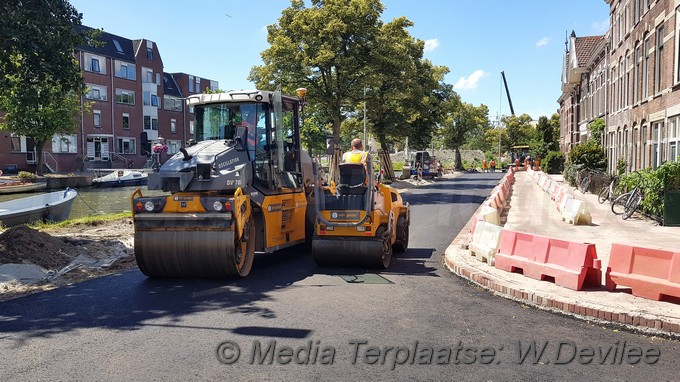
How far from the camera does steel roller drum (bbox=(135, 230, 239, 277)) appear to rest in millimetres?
8141

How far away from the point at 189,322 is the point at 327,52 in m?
20.9

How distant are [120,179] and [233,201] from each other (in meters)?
38.3

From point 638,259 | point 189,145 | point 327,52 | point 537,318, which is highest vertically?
point 327,52

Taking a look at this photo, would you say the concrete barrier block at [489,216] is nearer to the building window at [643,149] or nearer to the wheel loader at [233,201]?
the wheel loader at [233,201]

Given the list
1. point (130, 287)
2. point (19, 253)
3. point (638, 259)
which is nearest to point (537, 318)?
point (638, 259)

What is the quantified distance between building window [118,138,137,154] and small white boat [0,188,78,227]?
36892 millimetres

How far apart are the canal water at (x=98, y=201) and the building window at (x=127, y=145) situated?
14.9 meters

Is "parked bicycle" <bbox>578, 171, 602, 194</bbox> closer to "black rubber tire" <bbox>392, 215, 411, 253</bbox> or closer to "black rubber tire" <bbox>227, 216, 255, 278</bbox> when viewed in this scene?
"black rubber tire" <bbox>392, 215, 411, 253</bbox>

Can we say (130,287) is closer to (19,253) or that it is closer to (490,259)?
(19,253)

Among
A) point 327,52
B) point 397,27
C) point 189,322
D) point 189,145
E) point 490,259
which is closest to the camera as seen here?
point 189,322

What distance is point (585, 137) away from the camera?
3947 cm

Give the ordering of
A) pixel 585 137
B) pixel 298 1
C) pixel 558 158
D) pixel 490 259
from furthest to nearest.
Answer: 1. pixel 558 158
2. pixel 585 137
3. pixel 298 1
4. pixel 490 259

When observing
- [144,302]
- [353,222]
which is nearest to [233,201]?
[144,302]

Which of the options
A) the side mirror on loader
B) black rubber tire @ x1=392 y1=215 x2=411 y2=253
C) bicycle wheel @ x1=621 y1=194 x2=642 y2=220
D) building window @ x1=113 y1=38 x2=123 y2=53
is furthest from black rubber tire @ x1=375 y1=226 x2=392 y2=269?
building window @ x1=113 y1=38 x2=123 y2=53
